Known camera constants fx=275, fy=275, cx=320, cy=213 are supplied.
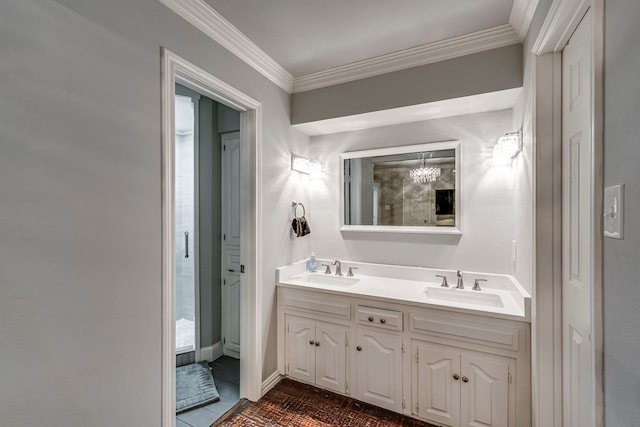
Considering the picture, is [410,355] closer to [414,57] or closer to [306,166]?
[306,166]

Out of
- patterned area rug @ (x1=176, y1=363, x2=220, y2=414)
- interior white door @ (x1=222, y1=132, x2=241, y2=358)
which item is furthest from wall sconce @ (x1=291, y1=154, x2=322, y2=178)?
patterned area rug @ (x1=176, y1=363, x2=220, y2=414)

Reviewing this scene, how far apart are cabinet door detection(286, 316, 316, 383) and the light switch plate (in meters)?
1.87

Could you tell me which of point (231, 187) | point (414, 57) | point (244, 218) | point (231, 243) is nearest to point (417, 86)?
point (414, 57)

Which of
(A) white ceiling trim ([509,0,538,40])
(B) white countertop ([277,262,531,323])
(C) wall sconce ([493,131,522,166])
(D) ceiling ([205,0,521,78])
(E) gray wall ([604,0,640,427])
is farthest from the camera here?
(C) wall sconce ([493,131,522,166])

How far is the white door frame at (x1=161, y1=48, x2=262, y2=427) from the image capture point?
1437 millimetres

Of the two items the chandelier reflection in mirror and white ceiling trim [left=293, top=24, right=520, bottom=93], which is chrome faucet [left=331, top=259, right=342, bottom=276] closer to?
the chandelier reflection in mirror

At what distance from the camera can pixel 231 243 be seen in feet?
9.00

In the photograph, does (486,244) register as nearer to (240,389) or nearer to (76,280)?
(240,389)

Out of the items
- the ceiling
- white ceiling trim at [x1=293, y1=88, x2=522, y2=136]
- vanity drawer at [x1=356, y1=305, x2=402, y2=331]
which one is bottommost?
vanity drawer at [x1=356, y1=305, x2=402, y2=331]

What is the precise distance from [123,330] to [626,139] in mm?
1856

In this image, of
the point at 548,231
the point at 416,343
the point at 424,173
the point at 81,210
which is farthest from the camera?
the point at 424,173

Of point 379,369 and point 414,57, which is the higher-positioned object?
point 414,57

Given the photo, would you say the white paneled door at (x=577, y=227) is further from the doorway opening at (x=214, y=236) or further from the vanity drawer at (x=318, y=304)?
the doorway opening at (x=214, y=236)

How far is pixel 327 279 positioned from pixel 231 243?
1023 millimetres
